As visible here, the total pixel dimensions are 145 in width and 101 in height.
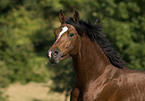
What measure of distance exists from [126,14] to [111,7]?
1384 mm

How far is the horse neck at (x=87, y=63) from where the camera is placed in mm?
4996

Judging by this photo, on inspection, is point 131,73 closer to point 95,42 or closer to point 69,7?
point 95,42

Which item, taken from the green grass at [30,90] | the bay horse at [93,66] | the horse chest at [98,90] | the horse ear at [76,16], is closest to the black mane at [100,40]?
the bay horse at [93,66]

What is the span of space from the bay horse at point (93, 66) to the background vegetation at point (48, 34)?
470 cm

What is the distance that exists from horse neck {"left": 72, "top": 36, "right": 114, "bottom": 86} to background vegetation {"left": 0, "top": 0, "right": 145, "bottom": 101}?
15.9ft

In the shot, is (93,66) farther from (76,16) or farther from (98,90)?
(76,16)

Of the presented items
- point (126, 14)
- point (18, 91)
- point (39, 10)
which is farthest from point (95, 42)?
point (39, 10)

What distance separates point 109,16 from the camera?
22844mm

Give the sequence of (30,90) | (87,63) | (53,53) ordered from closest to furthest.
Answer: (53,53), (87,63), (30,90)

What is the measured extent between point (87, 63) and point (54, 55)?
0.71 metres

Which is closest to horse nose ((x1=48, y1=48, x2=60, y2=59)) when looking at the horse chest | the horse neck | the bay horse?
the bay horse

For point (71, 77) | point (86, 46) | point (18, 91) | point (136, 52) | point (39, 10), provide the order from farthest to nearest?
1. point (39, 10)
2. point (18, 91)
3. point (136, 52)
4. point (71, 77)
5. point (86, 46)

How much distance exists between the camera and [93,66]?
507 cm

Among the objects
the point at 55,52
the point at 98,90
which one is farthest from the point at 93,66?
the point at 55,52
